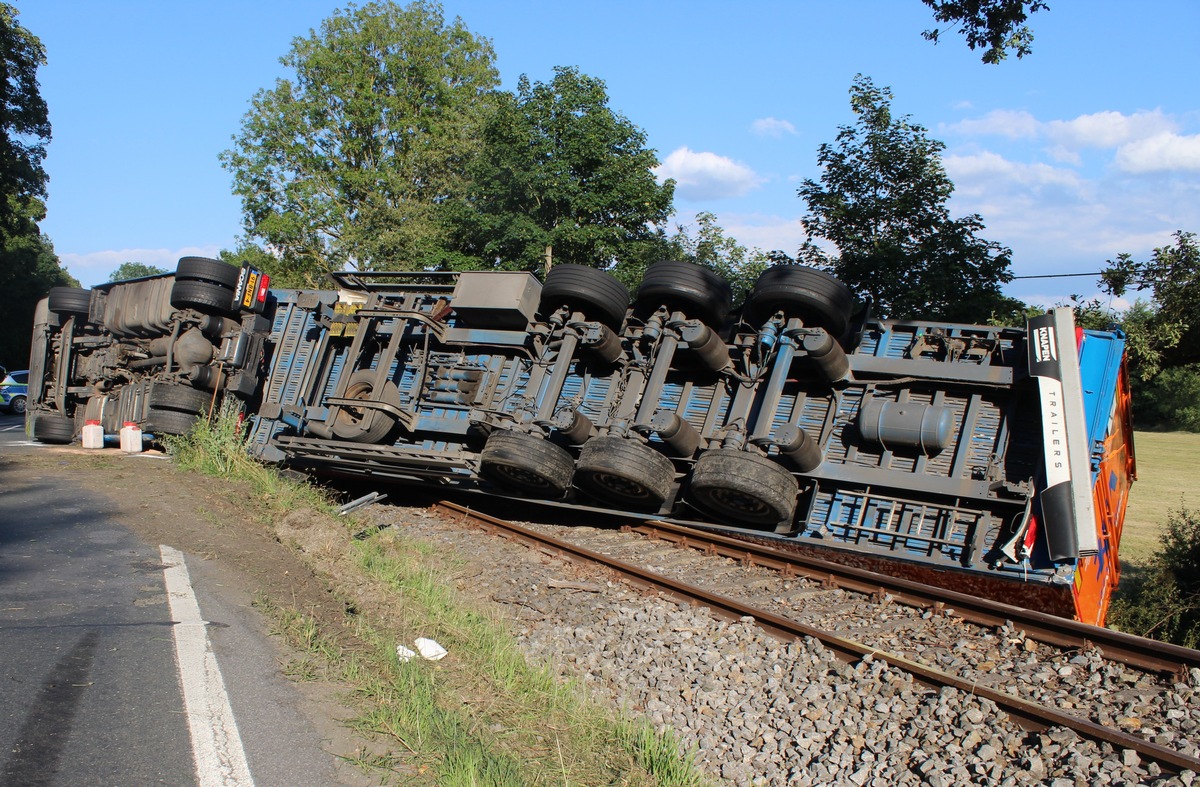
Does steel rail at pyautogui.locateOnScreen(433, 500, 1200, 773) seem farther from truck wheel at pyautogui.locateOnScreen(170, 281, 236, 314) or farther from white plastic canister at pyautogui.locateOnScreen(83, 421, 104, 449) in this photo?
white plastic canister at pyautogui.locateOnScreen(83, 421, 104, 449)

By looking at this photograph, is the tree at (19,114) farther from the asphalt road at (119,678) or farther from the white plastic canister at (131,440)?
the asphalt road at (119,678)

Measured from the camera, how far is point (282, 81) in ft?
116

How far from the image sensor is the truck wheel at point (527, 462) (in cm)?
849

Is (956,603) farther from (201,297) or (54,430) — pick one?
(54,430)

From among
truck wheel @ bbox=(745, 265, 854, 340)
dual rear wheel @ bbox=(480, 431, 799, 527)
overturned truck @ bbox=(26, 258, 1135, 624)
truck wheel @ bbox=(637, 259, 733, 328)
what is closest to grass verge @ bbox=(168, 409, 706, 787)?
dual rear wheel @ bbox=(480, 431, 799, 527)

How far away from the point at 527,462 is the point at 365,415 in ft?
9.01

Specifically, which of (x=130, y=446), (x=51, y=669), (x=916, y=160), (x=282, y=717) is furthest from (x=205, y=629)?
(x=916, y=160)

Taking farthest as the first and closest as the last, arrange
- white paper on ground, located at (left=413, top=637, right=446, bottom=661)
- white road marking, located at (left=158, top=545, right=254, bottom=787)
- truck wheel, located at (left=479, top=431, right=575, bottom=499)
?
truck wheel, located at (left=479, top=431, right=575, bottom=499) < white paper on ground, located at (left=413, top=637, right=446, bottom=661) < white road marking, located at (left=158, top=545, right=254, bottom=787)

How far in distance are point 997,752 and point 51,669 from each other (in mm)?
4857

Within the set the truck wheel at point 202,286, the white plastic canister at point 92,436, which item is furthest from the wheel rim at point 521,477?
the white plastic canister at point 92,436

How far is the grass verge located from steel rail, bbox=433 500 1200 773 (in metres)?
1.49

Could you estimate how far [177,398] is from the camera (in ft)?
45.4

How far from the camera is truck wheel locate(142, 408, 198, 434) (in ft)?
45.1

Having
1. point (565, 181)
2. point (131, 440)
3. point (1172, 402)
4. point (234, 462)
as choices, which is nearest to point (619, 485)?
point (234, 462)
